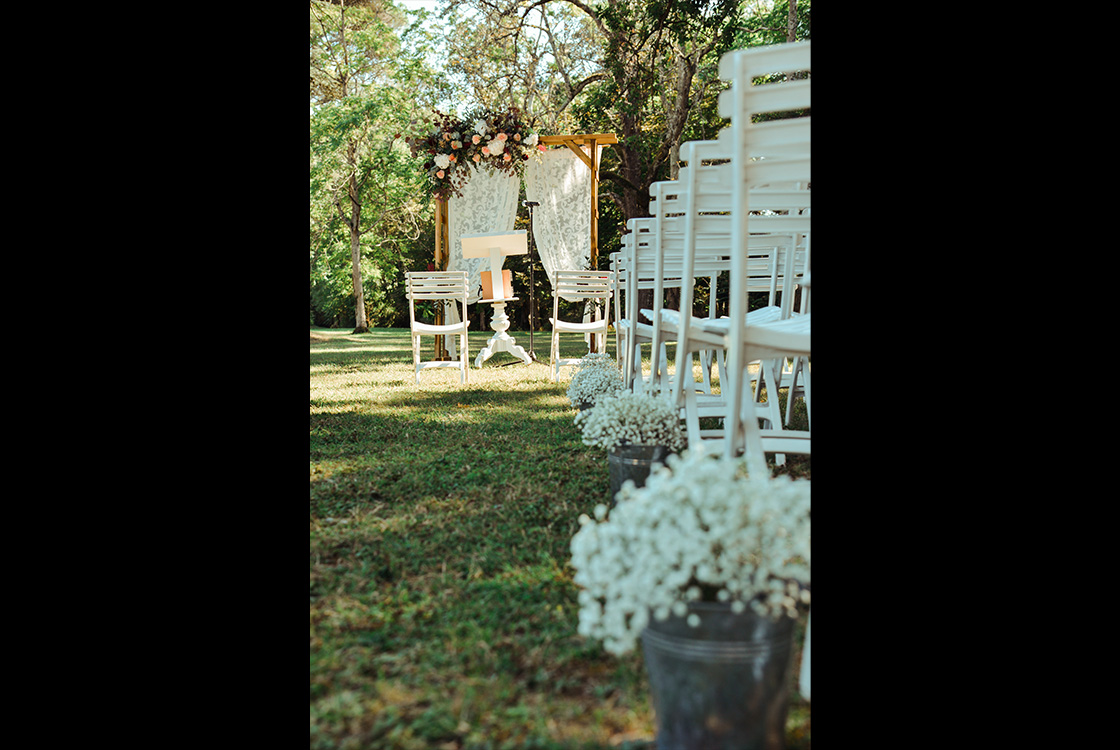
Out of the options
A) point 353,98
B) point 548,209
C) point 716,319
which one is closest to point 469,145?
point 548,209

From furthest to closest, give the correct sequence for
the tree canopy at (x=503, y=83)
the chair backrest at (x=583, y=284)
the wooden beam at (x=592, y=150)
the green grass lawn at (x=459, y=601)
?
the tree canopy at (x=503, y=83), the wooden beam at (x=592, y=150), the chair backrest at (x=583, y=284), the green grass lawn at (x=459, y=601)

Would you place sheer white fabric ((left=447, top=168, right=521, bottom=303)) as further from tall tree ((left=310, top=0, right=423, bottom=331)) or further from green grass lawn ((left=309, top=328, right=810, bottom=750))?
tall tree ((left=310, top=0, right=423, bottom=331))

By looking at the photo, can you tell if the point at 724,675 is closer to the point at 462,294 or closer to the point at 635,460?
the point at 635,460

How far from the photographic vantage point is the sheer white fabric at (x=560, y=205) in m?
9.00

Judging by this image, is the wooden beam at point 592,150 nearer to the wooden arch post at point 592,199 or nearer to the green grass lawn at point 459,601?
the wooden arch post at point 592,199

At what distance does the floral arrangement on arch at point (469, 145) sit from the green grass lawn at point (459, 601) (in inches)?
190

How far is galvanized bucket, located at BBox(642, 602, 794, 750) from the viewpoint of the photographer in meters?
1.06

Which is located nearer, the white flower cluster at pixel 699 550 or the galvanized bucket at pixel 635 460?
the white flower cluster at pixel 699 550

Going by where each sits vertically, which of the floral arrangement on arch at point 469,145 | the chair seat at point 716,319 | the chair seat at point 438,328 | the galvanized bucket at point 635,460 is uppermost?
the floral arrangement on arch at point 469,145

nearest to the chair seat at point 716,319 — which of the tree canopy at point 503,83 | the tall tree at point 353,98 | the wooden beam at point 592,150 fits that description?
the tree canopy at point 503,83

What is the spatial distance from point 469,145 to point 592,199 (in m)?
1.69

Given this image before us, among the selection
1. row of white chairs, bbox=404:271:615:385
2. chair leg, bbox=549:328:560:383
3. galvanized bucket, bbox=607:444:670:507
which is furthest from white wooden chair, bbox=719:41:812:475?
chair leg, bbox=549:328:560:383

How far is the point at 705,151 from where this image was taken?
6.37 ft
